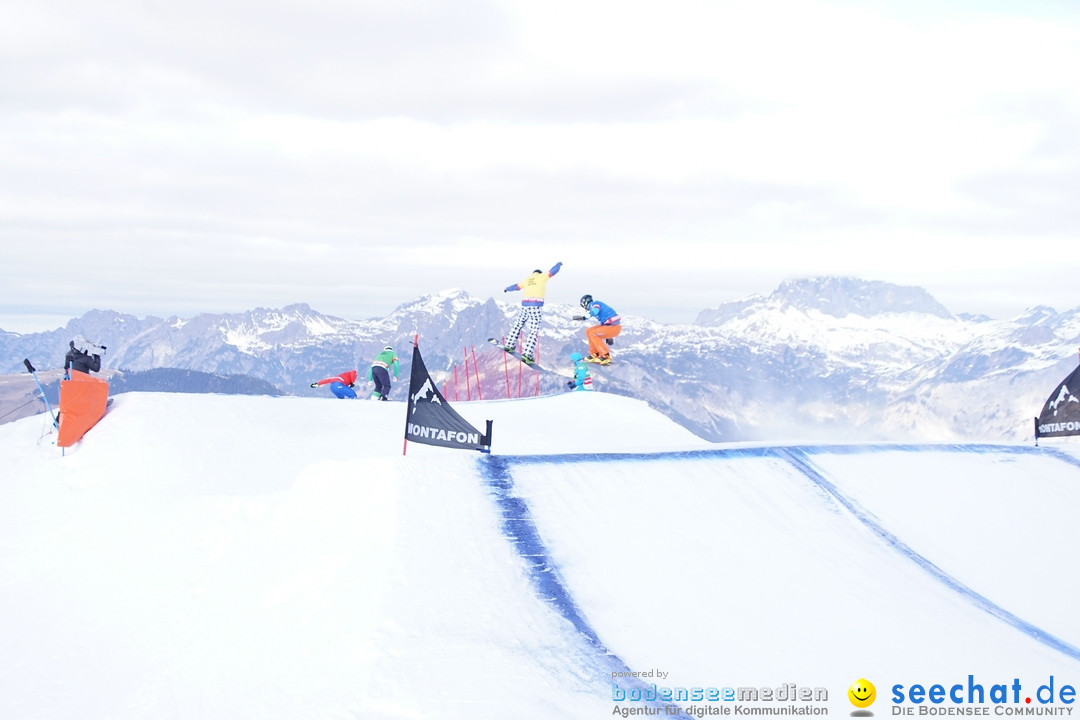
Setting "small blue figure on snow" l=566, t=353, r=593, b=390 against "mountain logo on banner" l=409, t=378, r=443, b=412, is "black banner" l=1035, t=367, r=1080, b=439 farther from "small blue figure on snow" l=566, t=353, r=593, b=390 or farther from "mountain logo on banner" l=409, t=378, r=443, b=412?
"mountain logo on banner" l=409, t=378, r=443, b=412

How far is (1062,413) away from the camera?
1777cm

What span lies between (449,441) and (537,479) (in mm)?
1555

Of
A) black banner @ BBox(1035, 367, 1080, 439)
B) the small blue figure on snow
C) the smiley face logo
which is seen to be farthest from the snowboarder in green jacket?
black banner @ BBox(1035, 367, 1080, 439)

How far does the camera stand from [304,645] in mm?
8203

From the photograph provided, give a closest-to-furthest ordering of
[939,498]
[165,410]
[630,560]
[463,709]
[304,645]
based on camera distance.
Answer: [463,709] → [304,645] → [630,560] → [939,498] → [165,410]

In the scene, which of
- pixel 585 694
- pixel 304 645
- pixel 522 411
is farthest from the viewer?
pixel 522 411

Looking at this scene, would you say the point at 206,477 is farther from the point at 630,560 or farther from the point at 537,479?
the point at 630,560

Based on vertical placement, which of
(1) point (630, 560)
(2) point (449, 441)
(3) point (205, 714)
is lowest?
(3) point (205, 714)

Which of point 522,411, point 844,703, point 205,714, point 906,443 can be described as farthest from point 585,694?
point 522,411

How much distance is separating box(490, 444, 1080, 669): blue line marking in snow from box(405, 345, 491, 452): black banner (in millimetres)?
539

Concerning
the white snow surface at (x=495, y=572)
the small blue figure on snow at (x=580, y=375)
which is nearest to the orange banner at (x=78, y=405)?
the white snow surface at (x=495, y=572)

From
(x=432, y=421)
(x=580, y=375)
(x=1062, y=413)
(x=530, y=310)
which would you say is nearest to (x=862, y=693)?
(x=432, y=421)

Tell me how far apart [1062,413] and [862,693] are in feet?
42.3

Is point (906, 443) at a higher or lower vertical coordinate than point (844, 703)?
higher
